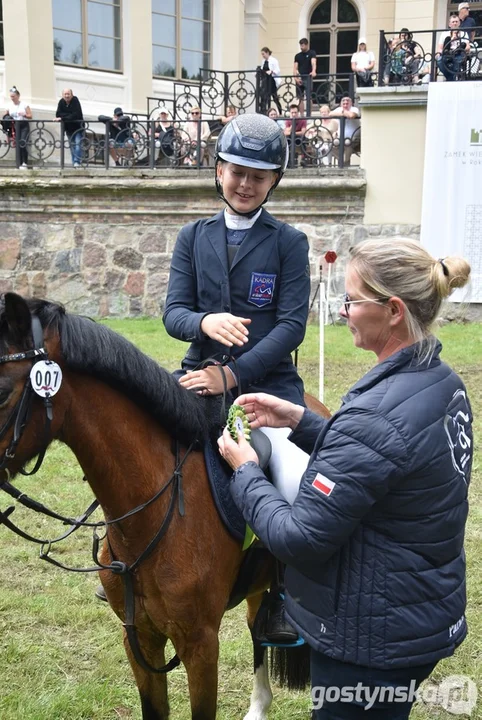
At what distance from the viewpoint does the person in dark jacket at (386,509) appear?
5.49ft

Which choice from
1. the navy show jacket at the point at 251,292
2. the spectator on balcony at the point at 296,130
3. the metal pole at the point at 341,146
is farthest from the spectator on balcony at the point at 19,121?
the navy show jacket at the point at 251,292

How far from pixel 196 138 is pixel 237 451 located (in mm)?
12161

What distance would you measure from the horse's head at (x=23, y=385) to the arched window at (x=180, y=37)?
1729 centimetres

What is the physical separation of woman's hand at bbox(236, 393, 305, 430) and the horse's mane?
230mm

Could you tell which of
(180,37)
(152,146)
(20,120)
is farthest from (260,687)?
(180,37)

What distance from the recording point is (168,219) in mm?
12867

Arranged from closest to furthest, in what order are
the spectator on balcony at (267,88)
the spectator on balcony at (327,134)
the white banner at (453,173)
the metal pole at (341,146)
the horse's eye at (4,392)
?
the horse's eye at (4,392) → the white banner at (453,173) → the metal pole at (341,146) → the spectator on balcony at (327,134) → the spectator on balcony at (267,88)

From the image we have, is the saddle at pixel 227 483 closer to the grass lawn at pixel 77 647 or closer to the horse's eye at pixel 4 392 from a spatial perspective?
the horse's eye at pixel 4 392

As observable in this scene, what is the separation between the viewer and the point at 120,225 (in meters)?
13.0

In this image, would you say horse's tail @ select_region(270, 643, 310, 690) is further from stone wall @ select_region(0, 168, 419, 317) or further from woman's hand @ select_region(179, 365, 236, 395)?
stone wall @ select_region(0, 168, 419, 317)

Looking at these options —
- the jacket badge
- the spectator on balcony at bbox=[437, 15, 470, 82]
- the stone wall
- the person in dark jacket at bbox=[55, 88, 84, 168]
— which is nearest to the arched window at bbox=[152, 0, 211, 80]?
the person in dark jacket at bbox=[55, 88, 84, 168]

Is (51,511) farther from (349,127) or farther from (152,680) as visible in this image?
(349,127)

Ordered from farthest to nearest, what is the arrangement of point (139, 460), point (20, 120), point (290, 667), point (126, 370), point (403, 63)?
point (20, 120) → point (403, 63) → point (290, 667) → point (139, 460) → point (126, 370)

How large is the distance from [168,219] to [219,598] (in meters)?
11.0
